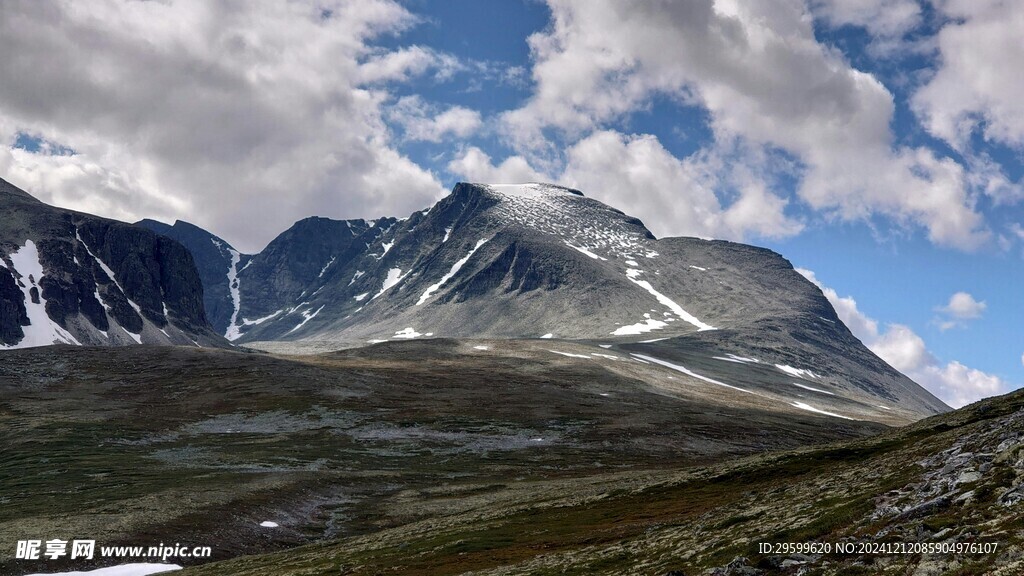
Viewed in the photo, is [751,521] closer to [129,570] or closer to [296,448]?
[129,570]

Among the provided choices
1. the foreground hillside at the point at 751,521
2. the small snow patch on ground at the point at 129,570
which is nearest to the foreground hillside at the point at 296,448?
the small snow patch on ground at the point at 129,570

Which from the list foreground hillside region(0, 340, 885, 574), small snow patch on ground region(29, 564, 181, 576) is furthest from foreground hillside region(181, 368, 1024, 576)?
foreground hillside region(0, 340, 885, 574)

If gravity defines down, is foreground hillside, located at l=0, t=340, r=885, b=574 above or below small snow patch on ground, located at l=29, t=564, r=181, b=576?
above

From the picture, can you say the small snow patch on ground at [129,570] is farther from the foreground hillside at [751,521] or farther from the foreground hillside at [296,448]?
the foreground hillside at [751,521]

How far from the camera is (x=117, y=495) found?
87.2 meters

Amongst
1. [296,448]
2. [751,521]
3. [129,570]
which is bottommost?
[129,570]

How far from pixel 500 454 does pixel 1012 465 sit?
102 meters

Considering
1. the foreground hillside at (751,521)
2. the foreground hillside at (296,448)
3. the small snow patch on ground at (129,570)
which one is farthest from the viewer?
the foreground hillside at (296,448)

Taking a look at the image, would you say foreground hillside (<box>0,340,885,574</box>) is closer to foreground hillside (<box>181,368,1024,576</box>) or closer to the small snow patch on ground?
the small snow patch on ground

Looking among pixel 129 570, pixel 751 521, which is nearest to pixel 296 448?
pixel 129 570

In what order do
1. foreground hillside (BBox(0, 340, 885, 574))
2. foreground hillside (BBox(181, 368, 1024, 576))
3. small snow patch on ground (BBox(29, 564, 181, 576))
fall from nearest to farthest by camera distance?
foreground hillside (BBox(181, 368, 1024, 576))
small snow patch on ground (BBox(29, 564, 181, 576))
foreground hillside (BBox(0, 340, 885, 574))

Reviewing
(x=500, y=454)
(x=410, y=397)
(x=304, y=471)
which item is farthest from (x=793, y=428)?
(x=304, y=471)

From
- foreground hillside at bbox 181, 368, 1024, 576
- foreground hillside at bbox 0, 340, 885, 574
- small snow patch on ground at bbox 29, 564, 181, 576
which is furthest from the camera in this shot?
foreground hillside at bbox 0, 340, 885, 574

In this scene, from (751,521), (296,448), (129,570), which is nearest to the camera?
(751,521)
